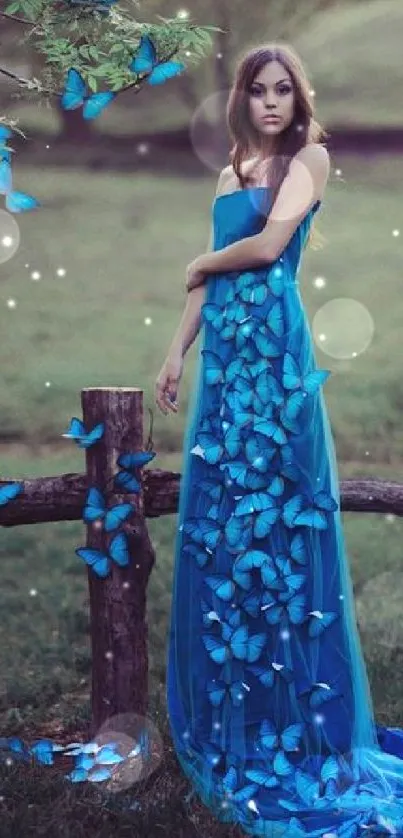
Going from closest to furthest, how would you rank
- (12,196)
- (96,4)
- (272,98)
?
1. (12,196)
2. (272,98)
3. (96,4)

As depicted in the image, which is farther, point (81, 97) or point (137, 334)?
point (137, 334)

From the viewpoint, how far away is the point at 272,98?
2.98 meters

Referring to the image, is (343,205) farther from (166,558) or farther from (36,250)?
(166,558)

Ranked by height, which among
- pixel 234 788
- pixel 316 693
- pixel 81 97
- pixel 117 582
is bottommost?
pixel 234 788

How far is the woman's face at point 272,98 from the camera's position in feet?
9.76

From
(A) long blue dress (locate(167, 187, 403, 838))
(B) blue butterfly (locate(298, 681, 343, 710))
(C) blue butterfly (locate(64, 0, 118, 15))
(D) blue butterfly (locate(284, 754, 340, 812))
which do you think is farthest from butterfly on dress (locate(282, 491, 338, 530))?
(C) blue butterfly (locate(64, 0, 118, 15))

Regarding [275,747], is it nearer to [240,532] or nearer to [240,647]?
[240,647]

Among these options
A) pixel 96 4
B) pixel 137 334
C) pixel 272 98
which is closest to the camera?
pixel 272 98

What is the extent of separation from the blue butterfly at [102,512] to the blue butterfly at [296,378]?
0.60 meters

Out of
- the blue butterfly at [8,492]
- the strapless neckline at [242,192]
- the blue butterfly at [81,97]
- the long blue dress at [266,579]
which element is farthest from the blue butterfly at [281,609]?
the blue butterfly at [81,97]

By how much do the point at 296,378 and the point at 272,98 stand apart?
0.71 metres

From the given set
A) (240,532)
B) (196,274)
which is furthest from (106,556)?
(196,274)

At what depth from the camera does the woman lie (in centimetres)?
299

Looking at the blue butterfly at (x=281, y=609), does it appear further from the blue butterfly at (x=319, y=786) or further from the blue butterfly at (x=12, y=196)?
the blue butterfly at (x=12, y=196)
